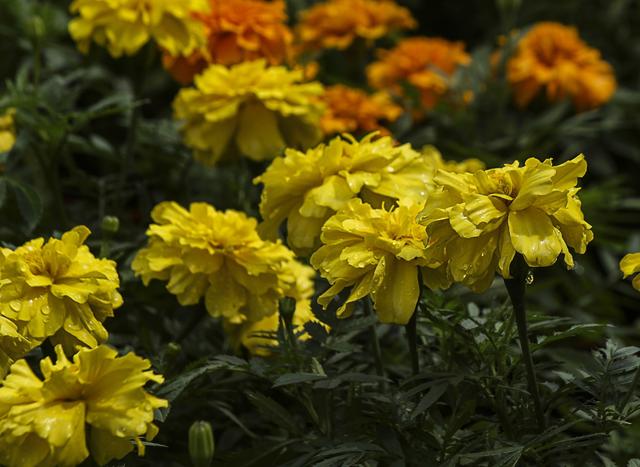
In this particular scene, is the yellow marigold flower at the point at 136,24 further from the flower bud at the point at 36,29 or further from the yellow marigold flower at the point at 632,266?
the yellow marigold flower at the point at 632,266

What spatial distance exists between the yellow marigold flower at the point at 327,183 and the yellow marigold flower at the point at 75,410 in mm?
291

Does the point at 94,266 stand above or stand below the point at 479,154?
above

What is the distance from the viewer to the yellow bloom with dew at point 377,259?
37.5 inches

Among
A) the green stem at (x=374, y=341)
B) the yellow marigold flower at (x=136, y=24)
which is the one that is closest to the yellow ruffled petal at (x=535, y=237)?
the green stem at (x=374, y=341)

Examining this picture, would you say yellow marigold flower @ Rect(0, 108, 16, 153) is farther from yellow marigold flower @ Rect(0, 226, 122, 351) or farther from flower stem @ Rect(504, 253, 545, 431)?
flower stem @ Rect(504, 253, 545, 431)

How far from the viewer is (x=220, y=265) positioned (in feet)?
3.93

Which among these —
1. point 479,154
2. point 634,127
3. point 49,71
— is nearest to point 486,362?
point 479,154

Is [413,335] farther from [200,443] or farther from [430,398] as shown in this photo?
[200,443]

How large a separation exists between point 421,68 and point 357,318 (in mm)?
989

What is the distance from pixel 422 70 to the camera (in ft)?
6.79

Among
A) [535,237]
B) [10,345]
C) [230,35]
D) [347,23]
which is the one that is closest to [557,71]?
[347,23]

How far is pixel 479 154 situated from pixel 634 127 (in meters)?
0.60

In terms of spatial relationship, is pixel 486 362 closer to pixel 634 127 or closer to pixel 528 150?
pixel 528 150

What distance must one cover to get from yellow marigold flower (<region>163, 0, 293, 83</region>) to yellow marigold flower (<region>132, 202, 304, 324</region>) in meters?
0.48
